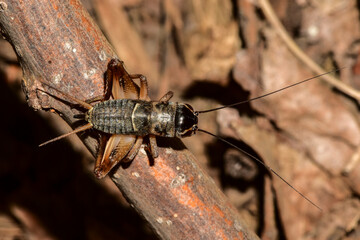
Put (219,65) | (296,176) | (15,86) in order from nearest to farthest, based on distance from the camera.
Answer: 1. (296,176)
2. (15,86)
3. (219,65)

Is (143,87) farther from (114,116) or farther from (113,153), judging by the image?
(113,153)

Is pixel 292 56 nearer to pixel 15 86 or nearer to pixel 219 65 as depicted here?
pixel 219 65

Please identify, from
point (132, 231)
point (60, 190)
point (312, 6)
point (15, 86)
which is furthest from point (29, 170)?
point (312, 6)

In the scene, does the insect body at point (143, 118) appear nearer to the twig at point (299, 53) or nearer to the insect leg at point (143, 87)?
the insect leg at point (143, 87)

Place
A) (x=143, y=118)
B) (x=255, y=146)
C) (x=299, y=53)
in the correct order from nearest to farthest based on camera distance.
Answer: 1. (x=143, y=118)
2. (x=255, y=146)
3. (x=299, y=53)

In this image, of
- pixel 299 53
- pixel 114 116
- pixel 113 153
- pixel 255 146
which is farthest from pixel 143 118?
pixel 299 53
